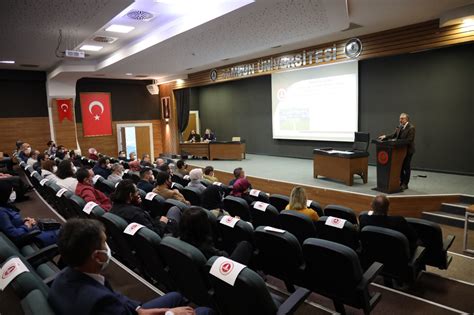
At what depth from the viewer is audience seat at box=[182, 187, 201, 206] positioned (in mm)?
4355

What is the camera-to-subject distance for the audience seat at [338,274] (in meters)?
2.03

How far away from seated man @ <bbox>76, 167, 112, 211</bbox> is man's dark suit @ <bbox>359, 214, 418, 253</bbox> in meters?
2.87

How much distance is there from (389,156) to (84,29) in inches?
234

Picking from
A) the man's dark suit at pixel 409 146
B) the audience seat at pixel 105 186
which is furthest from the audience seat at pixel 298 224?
the man's dark suit at pixel 409 146

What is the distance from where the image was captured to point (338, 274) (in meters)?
2.11

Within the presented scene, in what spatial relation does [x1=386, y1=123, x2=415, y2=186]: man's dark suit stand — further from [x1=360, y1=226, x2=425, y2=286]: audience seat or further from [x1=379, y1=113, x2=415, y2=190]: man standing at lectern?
[x1=360, y1=226, x2=425, y2=286]: audience seat

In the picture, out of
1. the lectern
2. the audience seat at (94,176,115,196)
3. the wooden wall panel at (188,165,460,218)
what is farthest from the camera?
the lectern

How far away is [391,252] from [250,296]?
1560 millimetres

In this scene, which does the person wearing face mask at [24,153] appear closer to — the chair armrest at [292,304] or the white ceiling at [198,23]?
the white ceiling at [198,23]

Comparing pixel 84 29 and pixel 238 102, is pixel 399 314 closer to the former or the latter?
pixel 84 29

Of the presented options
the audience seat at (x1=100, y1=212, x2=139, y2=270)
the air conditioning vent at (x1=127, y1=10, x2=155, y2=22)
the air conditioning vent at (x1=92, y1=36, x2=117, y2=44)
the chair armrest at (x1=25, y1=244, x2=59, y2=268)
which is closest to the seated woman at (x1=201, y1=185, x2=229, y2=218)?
the audience seat at (x1=100, y1=212, x2=139, y2=270)

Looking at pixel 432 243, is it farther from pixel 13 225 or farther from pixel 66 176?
pixel 66 176

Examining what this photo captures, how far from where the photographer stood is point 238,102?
40.8 ft

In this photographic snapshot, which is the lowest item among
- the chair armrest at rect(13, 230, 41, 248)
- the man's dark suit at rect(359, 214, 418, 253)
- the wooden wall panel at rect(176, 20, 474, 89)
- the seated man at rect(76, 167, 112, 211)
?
the man's dark suit at rect(359, 214, 418, 253)
